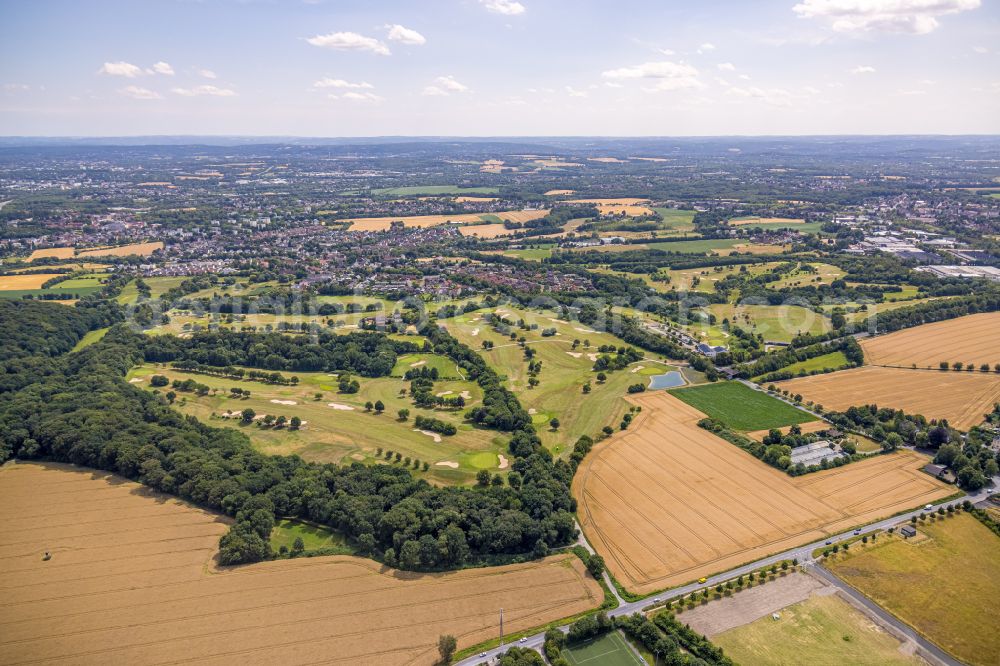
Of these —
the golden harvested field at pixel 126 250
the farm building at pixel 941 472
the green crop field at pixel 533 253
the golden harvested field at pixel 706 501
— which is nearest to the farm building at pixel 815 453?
the golden harvested field at pixel 706 501

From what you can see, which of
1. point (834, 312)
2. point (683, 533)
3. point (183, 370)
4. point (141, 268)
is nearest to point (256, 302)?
point (183, 370)

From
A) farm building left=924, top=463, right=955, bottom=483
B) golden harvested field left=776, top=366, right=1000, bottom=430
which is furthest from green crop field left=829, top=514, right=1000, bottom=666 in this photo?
golden harvested field left=776, top=366, right=1000, bottom=430

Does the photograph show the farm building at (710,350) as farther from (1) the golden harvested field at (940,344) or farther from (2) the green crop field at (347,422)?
(2) the green crop field at (347,422)

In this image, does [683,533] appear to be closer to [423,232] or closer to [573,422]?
[573,422]

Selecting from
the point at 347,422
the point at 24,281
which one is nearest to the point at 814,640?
the point at 347,422

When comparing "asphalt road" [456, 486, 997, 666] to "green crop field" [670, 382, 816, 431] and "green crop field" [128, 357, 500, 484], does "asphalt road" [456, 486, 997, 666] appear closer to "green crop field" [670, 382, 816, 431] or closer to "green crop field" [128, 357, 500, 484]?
"green crop field" [670, 382, 816, 431]

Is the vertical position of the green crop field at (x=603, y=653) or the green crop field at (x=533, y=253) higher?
the green crop field at (x=533, y=253)
